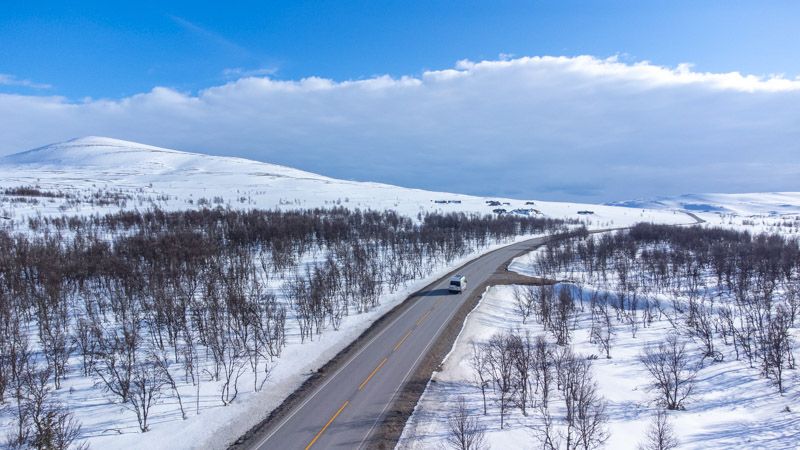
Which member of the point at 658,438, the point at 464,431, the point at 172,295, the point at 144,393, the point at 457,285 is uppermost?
the point at 172,295

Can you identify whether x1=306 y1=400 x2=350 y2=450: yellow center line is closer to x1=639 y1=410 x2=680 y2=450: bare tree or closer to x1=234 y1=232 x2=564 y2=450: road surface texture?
x1=234 y1=232 x2=564 y2=450: road surface texture

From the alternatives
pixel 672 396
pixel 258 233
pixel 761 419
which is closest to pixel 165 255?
pixel 258 233

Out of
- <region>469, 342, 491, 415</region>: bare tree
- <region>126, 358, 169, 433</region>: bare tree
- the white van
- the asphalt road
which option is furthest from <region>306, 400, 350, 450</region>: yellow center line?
the white van

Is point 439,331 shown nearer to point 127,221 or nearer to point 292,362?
point 292,362

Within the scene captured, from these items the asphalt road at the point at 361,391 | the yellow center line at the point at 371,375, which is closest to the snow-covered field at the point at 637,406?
the asphalt road at the point at 361,391

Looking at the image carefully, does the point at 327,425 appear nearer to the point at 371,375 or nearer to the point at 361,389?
the point at 361,389

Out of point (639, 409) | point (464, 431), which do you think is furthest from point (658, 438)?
point (464, 431)
